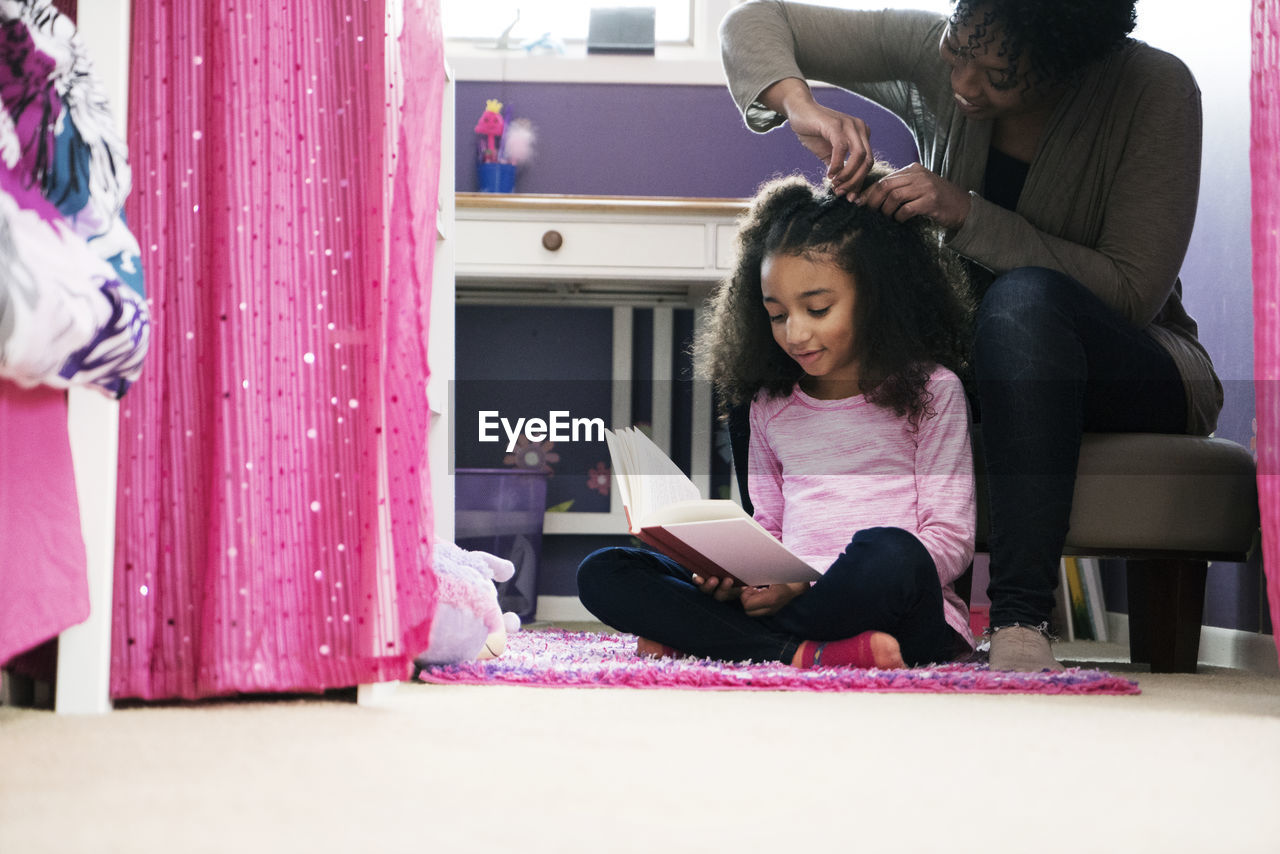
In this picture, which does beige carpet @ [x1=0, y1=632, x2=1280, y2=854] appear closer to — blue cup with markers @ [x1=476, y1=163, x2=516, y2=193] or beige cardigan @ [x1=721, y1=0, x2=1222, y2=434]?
beige cardigan @ [x1=721, y1=0, x2=1222, y2=434]

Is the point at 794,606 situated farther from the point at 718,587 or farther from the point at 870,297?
the point at 870,297

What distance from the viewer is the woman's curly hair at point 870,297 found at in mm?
1353

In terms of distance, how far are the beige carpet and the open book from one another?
18 cm

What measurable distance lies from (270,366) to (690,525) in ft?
1.33

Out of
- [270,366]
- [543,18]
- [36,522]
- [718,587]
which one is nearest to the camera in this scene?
[36,522]

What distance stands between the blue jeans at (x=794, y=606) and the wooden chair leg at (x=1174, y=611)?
279mm

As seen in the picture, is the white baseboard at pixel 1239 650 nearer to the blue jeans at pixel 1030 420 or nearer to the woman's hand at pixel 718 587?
the blue jeans at pixel 1030 420

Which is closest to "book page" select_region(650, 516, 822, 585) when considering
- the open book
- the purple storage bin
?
the open book

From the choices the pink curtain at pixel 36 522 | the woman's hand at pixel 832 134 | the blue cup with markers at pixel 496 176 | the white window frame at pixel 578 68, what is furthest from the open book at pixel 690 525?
the white window frame at pixel 578 68

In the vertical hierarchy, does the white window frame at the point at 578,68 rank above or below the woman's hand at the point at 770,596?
above

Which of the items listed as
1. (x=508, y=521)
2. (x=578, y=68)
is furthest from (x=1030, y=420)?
(x=578, y=68)

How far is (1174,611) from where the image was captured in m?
1.40

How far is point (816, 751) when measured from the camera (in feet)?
2.50

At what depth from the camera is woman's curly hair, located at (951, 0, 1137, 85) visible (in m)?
1.31
